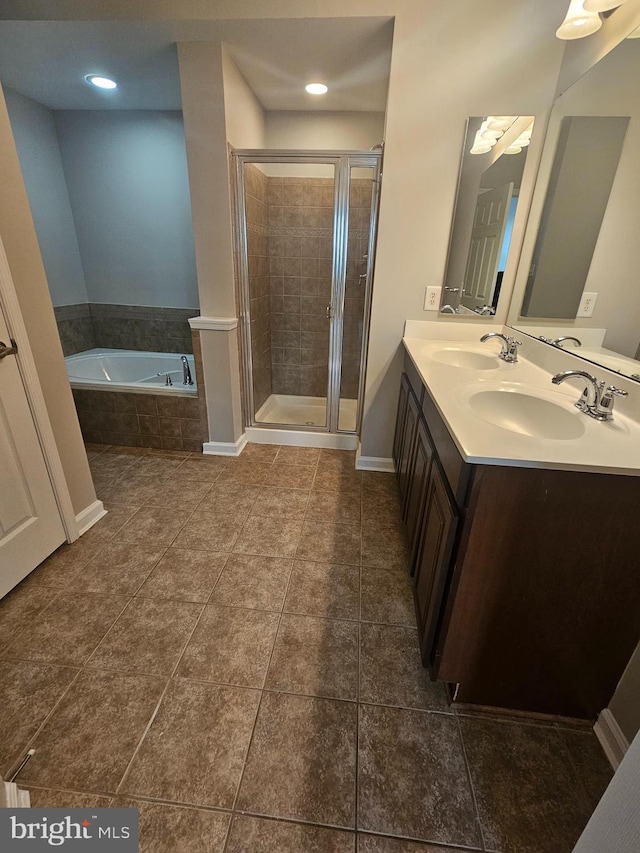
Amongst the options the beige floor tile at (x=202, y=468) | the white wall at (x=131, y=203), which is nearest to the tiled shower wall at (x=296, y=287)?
the beige floor tile at (x=202, y=468)

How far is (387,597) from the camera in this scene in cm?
159

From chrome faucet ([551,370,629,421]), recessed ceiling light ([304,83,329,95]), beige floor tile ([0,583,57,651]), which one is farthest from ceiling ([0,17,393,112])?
beige floor tile ([0,583,57,651])

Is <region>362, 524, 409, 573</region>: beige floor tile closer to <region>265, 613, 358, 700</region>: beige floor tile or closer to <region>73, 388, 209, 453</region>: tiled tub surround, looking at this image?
<region>265, 613, 358, 700</region>: beige floor tile

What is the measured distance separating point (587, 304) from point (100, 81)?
3274mm

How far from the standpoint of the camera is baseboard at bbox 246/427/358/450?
287 cm

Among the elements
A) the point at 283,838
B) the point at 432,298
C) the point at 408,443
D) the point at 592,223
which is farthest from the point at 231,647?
the point at 592,223

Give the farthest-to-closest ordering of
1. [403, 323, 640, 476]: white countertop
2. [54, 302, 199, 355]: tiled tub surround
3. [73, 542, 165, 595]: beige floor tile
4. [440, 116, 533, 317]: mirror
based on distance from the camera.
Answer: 1. [54, 302, 199, 355]: tiled tub surround
2. [440, 116, 533, 317]: mirror
3. [73, 542, 165, 595]: beige floor tile
4. [403, 323, 640, 476]: white countertop

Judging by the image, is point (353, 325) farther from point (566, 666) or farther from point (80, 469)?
point (566, 666)

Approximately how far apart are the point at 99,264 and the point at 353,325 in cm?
243

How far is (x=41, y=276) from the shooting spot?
1590 mm

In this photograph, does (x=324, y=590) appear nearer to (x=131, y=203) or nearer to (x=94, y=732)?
(x=94, y=732)

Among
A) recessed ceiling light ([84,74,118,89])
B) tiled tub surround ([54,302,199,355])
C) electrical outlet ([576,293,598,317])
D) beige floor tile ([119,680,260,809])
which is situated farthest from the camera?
tiled tub surround ([54,302,199,355])

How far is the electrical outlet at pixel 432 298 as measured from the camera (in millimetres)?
2138

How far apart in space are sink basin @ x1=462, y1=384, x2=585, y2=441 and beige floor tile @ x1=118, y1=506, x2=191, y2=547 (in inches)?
63.0
